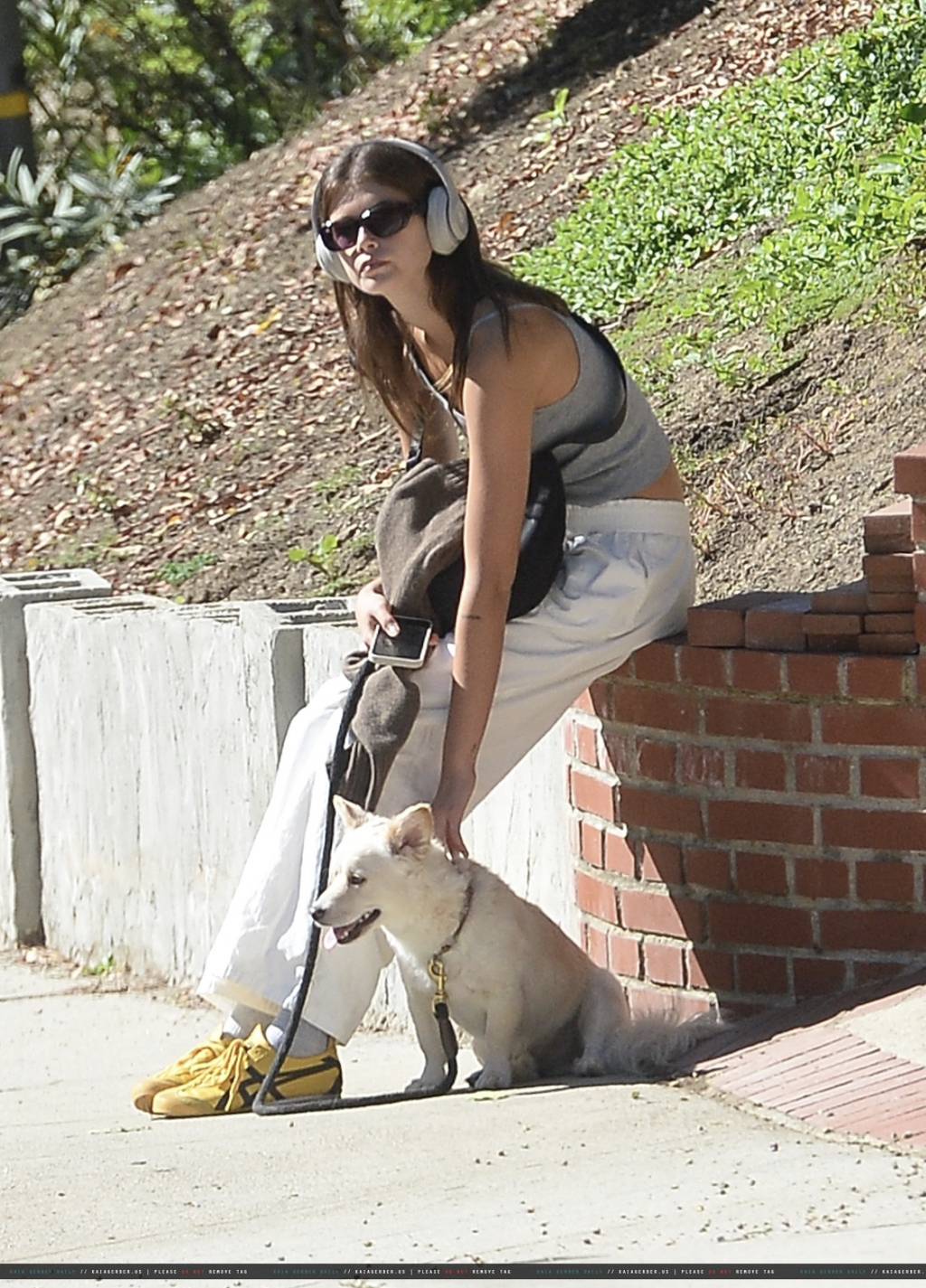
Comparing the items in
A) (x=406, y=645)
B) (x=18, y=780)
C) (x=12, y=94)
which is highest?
(x=12, y=94)

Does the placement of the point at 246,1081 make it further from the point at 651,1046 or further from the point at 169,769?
the point at 169,769

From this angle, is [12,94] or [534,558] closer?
[534,558]

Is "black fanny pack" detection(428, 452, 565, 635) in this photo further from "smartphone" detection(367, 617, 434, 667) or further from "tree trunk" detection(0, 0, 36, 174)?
"tree trunk" detection(0, 0, 36, 174)

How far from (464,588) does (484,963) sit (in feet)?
2.48

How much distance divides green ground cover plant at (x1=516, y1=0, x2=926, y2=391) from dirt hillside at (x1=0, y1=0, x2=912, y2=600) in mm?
289

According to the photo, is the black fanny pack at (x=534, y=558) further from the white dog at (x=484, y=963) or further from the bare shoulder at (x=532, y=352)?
the white dog at (x=484, y=963)

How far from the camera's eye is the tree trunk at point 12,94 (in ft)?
41.7

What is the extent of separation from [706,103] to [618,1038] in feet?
20.1

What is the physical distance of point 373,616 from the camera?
4.56m

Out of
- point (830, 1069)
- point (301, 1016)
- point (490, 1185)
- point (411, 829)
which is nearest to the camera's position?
point (490, 1185)

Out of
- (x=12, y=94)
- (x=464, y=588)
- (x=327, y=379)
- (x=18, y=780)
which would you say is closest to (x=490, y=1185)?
(x=464, y=588)

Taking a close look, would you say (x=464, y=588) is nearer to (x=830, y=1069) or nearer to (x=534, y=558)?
(x=534, y=558)

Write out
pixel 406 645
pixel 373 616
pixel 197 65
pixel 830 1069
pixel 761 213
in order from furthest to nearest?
pixel 197 65 < pixel 761 213 < pixel 373 616 < pixel 406 645 < pixel 830 1069

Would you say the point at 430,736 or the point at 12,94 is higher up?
the point at 12,94
